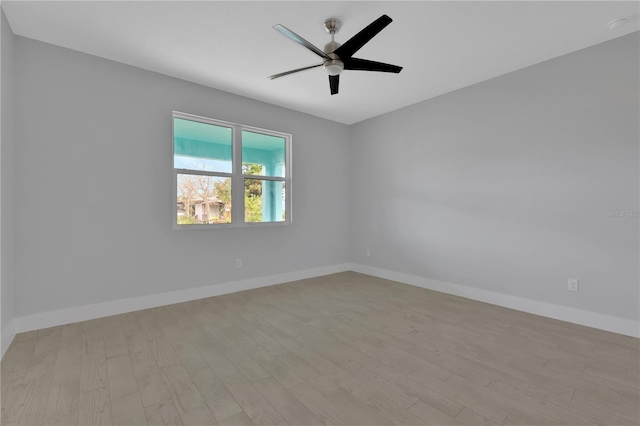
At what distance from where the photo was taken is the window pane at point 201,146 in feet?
11.9

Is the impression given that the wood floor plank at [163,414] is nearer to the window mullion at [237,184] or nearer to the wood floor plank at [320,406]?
the wood floor plank at [320,406]

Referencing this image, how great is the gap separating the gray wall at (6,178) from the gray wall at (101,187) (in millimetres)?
139

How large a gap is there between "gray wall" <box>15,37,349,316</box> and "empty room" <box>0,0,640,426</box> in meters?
0.02

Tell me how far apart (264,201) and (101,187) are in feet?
6.70

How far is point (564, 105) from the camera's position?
3.04 metres

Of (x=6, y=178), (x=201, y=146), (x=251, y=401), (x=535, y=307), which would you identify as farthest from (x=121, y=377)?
(x=535, y=307)

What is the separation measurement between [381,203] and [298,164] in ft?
5.28

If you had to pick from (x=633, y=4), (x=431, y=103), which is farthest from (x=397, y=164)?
(x=633, y=4)

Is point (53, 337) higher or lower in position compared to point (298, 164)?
lower

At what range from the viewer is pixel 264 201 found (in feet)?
14.6

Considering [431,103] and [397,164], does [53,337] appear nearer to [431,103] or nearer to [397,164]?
[397,164]

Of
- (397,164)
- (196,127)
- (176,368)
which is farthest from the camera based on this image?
(397,164)

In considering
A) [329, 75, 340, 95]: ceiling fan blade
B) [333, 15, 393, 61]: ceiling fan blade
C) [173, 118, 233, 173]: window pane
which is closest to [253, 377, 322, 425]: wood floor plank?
[333, 15, 393, 61]: ceiling fan blade

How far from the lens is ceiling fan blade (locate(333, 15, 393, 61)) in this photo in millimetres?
2010
